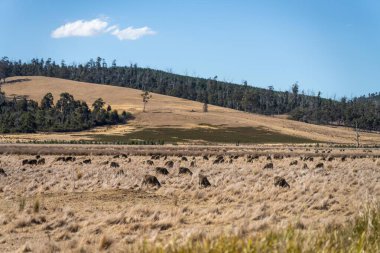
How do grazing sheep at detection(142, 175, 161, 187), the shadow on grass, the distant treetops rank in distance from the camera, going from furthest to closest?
the distant treetops
the shadow on grass
grazing sheep at detection(142, 175, 161, 187)

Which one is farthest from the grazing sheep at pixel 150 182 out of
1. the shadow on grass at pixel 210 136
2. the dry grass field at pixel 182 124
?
the dry grass field at pixel 182 124

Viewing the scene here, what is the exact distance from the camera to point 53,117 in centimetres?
13588

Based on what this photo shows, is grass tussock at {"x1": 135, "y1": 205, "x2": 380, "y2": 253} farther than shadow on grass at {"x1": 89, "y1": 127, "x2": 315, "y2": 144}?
No

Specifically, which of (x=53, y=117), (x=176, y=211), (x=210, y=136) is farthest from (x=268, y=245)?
(x=53, y=117)

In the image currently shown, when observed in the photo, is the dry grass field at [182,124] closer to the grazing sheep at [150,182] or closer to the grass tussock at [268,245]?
the grazing sheep at [150,182]

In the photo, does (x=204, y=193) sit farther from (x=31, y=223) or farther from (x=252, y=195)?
(x=31, y=223)

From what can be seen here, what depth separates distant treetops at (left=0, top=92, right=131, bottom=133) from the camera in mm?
124250

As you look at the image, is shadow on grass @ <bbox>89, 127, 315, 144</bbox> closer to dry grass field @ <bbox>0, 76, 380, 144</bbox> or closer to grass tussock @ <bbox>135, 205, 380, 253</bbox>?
dry grass field @ <bbox>0, 76, 380, 144</bbox>

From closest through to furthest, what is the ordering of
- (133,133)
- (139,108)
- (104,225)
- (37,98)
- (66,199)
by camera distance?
(104,225) < (66,199) < (133,133) < (139,108) < (37,98)

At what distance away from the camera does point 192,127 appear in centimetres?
13412

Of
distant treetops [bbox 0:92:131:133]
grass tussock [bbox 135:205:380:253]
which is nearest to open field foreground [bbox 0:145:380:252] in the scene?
grass tussock [bbox 135:205:380:253]

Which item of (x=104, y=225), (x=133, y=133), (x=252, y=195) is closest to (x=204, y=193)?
(x=252, y=195)

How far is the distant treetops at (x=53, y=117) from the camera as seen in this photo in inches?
4892

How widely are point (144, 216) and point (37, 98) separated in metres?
176
